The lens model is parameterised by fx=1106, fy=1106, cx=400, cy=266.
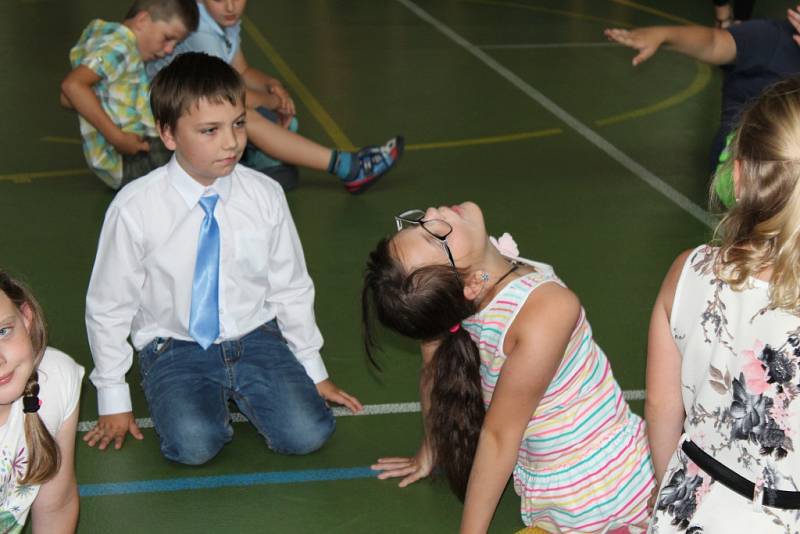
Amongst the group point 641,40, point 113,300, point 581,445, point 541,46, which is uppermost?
point 641,40

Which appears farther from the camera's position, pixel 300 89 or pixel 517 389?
pixel 300 89

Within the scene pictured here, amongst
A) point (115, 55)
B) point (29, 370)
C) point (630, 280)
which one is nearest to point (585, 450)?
point (29, 370)

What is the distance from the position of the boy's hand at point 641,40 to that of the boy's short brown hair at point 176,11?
78.1 inches

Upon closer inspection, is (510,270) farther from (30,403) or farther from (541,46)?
(541,46)

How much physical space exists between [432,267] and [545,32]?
6.77 meters

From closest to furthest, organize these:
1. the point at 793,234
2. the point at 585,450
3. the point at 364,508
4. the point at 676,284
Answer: the point at 793,234 → the point at 676,284 → the point at 585,450 → the point at 364,508

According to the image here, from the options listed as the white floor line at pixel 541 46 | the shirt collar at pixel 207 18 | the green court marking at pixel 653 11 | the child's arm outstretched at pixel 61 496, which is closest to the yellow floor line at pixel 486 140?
the shirt collar at pixel 207 18

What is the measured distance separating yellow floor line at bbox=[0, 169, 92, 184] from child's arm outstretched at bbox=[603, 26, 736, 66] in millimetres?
2851

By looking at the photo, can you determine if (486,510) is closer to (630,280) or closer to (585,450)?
(585,450)

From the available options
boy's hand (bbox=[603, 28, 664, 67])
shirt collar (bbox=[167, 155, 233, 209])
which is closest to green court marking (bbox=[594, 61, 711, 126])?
boy's hand (bbox=[603, 28, 664, 67])

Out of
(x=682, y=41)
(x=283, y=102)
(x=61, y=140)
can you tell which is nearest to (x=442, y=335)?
(x=682, y=41)

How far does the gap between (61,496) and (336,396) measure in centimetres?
117

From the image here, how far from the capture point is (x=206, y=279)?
3459mm

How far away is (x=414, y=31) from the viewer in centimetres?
910
